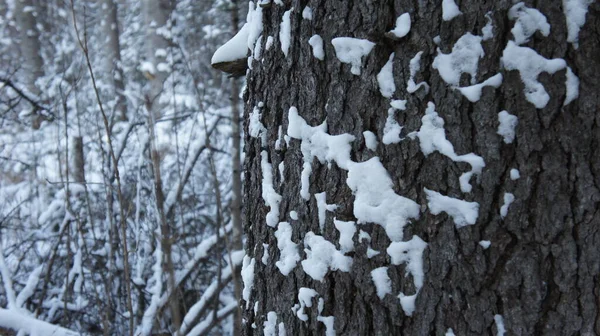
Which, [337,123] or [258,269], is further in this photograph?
[258,269]

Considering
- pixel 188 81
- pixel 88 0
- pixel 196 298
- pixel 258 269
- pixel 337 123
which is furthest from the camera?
pixel 88 0

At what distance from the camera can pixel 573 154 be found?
0.87m

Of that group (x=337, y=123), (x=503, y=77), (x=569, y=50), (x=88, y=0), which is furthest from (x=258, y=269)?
(x=88, y=0)

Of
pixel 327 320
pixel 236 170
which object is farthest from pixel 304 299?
pixel 236 170

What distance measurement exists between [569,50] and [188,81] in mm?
6188

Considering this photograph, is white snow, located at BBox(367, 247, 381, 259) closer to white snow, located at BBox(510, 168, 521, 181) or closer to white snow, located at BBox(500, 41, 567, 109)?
white snow, located at BBox(510, 168, 521, 181)

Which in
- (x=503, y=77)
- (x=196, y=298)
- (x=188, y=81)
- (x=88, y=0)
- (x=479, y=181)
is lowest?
(x=479, y=181)

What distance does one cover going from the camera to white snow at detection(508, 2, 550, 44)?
868 mm

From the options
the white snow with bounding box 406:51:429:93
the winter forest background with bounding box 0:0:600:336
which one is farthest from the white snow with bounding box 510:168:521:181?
the white snow with bounding box 406:51:429:93

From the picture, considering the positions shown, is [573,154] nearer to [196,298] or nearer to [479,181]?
[479,181]

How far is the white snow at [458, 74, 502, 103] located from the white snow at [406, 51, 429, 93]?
8 cm

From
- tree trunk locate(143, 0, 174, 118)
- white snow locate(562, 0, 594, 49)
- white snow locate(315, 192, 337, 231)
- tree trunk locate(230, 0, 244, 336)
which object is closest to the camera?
white snow locate(562, 0, 594, 49)

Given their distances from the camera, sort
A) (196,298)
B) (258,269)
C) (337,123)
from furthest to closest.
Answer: (196,298)
(258,269)
(337,123)

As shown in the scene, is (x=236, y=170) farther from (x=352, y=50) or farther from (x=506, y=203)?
(x=506, y=203)
